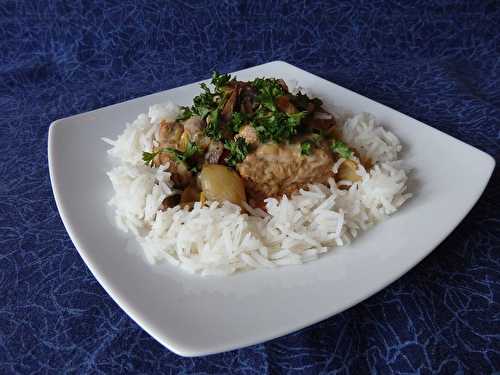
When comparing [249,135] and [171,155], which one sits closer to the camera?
[249,135]

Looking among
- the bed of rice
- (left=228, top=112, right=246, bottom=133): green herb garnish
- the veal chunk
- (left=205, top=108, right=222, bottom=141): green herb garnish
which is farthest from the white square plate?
(left=228, top=112, right=246, bottom=133): green herb garnish

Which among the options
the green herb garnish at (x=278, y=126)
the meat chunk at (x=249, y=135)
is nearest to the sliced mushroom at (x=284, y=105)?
the green herb garnish at (x=278, y=126)

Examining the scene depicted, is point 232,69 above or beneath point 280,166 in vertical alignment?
beneath

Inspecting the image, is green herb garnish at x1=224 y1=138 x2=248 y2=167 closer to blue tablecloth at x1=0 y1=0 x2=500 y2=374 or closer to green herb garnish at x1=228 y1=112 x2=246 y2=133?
green herb garnish at x1=228 y1=112 x2=246 y2=133

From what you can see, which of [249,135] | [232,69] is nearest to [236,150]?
[249,135]

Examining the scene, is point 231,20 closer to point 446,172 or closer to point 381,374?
point 446,172

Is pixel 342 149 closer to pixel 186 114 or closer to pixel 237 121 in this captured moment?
pixel 237 121
